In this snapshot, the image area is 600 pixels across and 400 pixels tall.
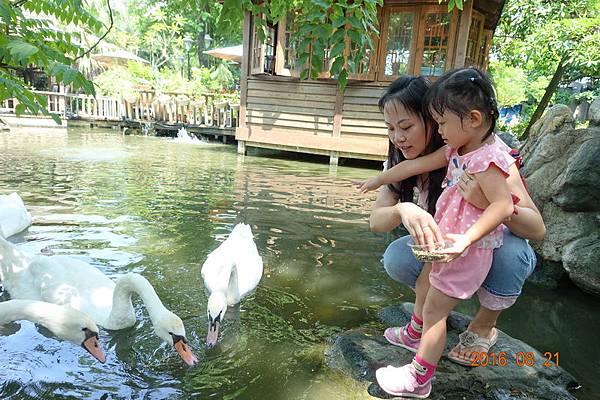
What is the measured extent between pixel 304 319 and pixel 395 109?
5.73 feet

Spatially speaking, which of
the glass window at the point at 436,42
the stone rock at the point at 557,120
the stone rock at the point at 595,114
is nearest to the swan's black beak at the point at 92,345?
the stone rock at the point at 595,114

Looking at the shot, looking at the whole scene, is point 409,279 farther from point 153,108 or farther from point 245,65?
point 153,108

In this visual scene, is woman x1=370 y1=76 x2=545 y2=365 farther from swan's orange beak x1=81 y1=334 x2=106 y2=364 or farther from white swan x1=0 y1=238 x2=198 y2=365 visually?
swan's orange beak x1=81 y1=334 x2=106 y2=364

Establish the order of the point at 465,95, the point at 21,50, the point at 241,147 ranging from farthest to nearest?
the point at 241,147 < the point at 21,50 < the point at 465,95

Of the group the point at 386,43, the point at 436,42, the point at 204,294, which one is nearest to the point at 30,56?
the point at 204,294

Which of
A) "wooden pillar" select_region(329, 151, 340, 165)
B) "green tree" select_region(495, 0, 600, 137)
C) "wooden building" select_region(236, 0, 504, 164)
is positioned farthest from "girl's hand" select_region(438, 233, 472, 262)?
"green tree" select_region(495, 0, 600, 137)

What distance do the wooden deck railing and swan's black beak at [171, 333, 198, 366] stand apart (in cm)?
1536

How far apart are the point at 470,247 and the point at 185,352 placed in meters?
1.69

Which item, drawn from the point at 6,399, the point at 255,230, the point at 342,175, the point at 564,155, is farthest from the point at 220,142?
the point at 6,399

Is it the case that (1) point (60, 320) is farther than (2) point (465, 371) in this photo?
Yes

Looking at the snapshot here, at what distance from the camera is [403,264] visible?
2.64 metres

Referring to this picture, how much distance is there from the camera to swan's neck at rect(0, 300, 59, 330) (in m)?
2.60

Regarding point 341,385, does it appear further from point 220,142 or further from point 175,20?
point 175,20

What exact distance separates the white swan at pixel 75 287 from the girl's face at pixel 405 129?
176cm
